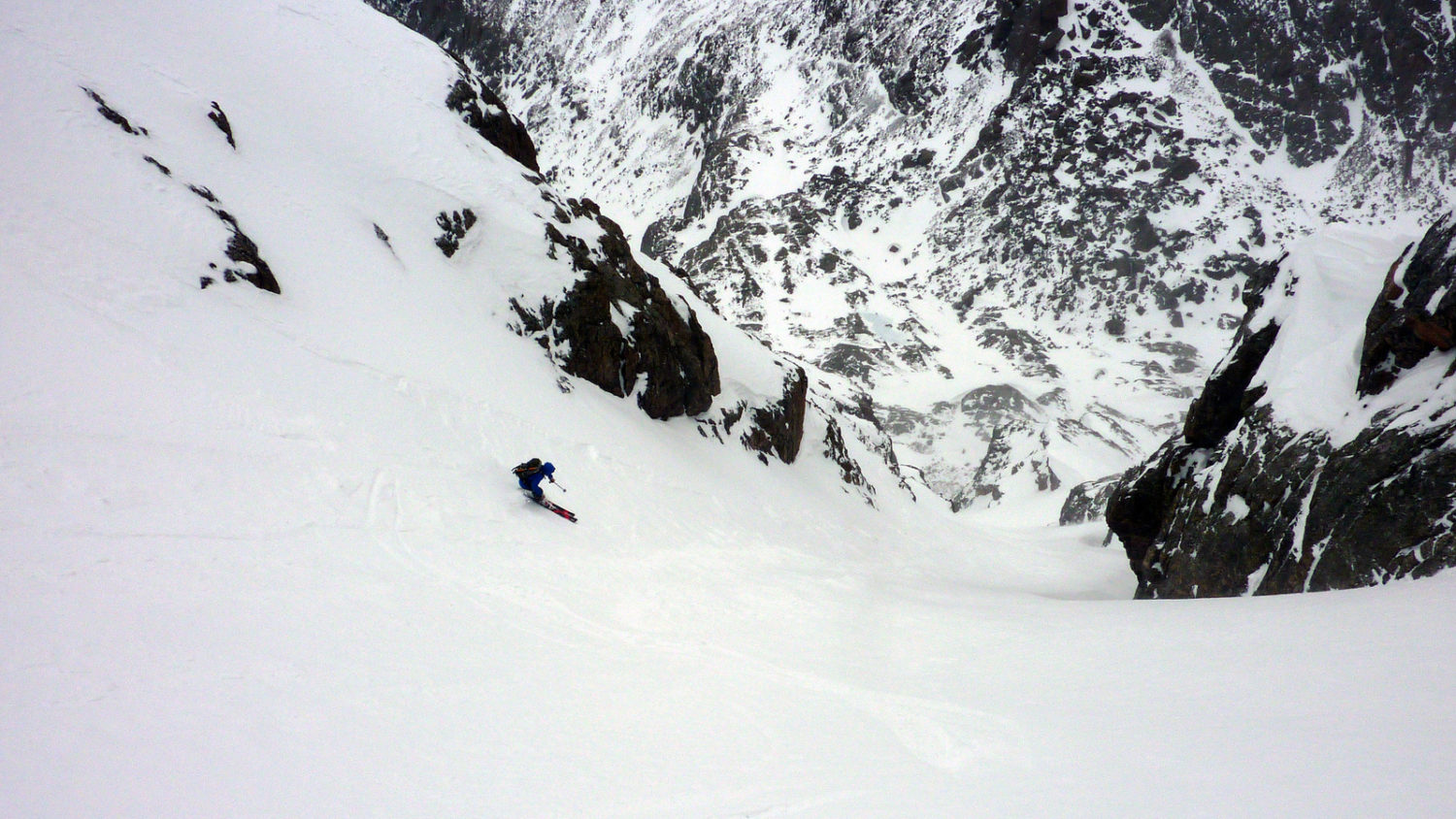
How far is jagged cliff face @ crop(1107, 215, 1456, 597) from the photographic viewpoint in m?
7.73

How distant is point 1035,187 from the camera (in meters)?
84.5

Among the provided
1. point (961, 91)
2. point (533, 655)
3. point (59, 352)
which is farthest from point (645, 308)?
point (961, 91)

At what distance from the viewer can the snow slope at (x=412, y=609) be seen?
2.91 metres

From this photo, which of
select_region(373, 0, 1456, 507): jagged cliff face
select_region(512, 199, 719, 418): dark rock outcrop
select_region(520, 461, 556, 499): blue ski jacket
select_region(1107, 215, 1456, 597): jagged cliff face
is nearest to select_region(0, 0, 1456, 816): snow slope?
select_region(520, 461, 556, 499): blue ski jacket

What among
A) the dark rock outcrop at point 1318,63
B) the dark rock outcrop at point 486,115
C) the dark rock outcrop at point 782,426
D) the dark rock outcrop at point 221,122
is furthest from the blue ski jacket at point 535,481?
the dark rock outcrop at point 1318,63

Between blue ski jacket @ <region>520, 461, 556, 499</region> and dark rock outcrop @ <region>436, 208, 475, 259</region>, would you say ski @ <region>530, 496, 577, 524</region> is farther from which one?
dark rock outcrop @ <region>436, 208, 475, 259</region>

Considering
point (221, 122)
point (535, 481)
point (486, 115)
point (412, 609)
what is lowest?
point (412, 609)

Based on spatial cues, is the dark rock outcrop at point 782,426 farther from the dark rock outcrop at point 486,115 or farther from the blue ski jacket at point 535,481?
the blue ski jacket at point 535,481

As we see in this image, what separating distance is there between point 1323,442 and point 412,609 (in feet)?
41.3

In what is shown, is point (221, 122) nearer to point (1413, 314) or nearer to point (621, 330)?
point (621, 330)

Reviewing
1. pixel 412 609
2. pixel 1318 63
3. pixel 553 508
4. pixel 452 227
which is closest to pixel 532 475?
pixel 553 508

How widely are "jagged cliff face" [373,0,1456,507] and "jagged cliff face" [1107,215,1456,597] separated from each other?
41.4 metres

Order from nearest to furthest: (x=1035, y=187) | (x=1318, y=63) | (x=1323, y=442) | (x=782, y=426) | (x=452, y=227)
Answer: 1. (x=1323, y=442)
2. (x=452, y=227)
3. (x=782, y=426)
4. (x=1035, y=187)
5. (x=1318, y=63)

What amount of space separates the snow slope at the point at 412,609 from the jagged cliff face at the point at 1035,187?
4863cm
